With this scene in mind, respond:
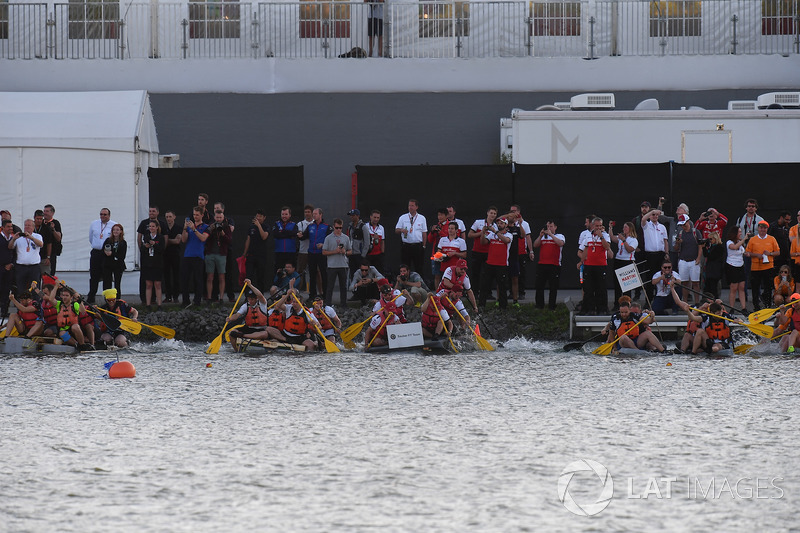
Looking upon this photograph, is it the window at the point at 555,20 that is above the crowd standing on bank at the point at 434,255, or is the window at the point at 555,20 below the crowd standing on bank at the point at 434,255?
above

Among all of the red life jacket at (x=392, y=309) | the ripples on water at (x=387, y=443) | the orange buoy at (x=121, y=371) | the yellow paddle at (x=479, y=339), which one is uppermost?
the red life jacket at (x=392, y=309)

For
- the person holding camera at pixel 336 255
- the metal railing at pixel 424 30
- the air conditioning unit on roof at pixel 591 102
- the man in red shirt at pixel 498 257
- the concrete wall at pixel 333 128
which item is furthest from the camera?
the metal railing at pixel 424 30

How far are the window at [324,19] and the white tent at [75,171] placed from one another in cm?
612

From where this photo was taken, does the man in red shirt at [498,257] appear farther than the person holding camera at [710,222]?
No

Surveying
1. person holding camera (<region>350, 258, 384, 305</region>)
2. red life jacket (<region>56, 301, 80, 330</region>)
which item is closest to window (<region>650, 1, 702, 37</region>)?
person holding camera (<region>350, 258, 384, 305</region>)

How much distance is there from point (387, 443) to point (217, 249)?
1074cm

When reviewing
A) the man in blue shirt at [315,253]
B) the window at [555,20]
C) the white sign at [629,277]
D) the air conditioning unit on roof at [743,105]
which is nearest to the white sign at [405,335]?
the man in blue shirt at [315,253]

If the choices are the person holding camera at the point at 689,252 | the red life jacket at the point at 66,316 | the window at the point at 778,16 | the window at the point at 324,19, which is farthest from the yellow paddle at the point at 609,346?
the window at the point at 778,16

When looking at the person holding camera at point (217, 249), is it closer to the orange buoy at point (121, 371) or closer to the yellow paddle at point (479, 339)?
the yellow paddle at point (479, 339)

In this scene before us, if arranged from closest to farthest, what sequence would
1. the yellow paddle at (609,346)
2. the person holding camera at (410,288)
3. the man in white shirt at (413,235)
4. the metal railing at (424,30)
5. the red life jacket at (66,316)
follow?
the yellow paddle at (609,346)
the red life jacket at (66,316)
the person holding camera at (410,288)
the man in white shirt at (413,235)
the metal railing at (424,30)

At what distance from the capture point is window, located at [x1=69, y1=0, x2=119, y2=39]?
92.2ft

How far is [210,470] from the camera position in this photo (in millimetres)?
9336

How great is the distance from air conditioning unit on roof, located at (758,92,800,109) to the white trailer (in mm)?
585

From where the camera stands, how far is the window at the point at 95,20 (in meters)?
28.1
